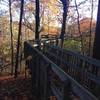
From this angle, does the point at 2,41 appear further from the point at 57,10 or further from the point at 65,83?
the point at 65,83

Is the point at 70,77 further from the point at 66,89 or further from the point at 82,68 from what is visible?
the point at 82,68

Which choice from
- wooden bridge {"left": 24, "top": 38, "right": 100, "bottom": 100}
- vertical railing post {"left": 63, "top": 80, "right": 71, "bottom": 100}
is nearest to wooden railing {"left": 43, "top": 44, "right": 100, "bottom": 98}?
wooden bridge {"left": 24, "top": 38, "right": 100, "bottom": 100}

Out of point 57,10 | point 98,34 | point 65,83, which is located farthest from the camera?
point 57,10

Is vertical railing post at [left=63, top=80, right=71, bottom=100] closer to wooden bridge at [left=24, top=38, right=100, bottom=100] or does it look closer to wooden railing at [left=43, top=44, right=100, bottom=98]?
wooden bridge at [left=24, top=38, right=100, bottom=100]

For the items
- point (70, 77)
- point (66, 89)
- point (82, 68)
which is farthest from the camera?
point (82, 68)

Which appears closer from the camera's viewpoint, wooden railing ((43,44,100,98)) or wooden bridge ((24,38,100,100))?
wooden bridge ((24,38,100,100))

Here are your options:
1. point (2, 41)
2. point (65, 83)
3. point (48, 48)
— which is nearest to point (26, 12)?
point (2, 41)

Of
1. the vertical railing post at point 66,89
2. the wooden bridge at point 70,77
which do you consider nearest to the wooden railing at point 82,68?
the wooden bridge at point 70,77

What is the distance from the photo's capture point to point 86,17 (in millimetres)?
54844

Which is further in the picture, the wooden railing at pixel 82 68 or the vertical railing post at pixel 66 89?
the wooden railing at pixel 82 68

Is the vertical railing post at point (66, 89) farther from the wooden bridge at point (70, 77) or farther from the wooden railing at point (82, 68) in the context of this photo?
the wooden railing at point (82, 68)

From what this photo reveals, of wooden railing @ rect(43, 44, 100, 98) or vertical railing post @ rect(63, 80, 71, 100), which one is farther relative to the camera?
wooden railing @ rect(43, 44, 100, 98)

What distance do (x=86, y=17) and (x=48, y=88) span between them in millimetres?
45915

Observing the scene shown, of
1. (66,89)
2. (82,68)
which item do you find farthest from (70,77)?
(82,68)
